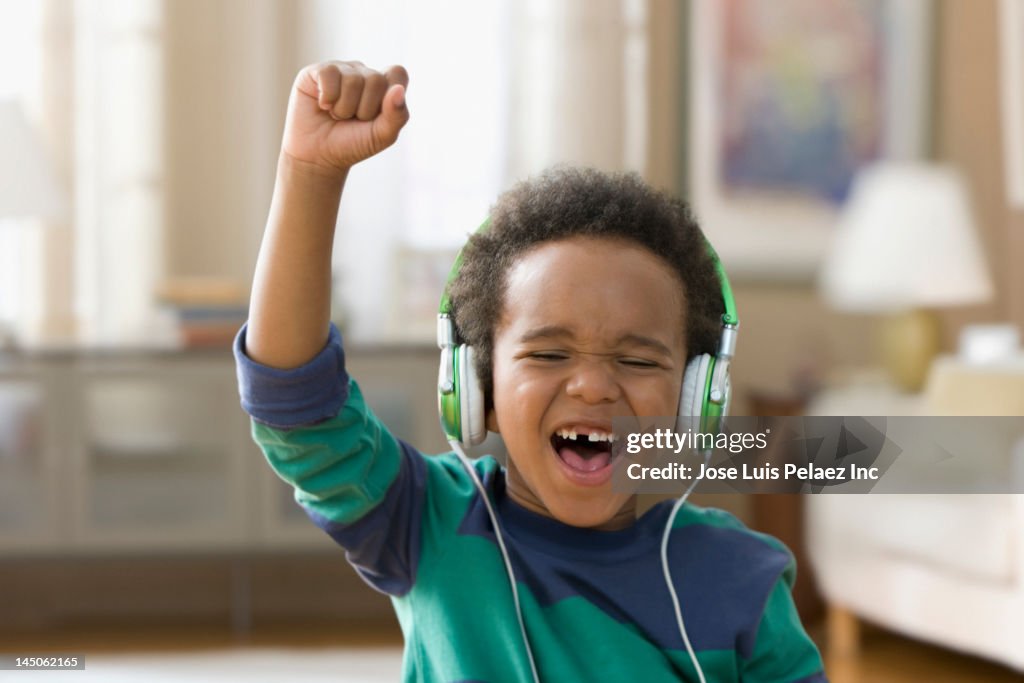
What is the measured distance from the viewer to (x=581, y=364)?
808 mm

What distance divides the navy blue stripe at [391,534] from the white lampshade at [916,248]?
2726 mm

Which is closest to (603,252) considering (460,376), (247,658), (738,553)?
(460,376)

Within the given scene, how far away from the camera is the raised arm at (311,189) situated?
70 centimetres

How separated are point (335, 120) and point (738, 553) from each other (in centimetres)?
41

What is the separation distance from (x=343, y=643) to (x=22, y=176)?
1.42 m

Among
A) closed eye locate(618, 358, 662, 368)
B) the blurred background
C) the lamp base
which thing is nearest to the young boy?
closed eye locate(618, 358, 662, 368)

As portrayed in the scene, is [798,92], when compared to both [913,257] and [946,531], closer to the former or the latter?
[913,257]

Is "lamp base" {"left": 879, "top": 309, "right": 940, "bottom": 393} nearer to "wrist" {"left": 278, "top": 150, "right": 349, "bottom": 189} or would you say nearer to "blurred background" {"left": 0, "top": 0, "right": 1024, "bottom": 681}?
"blurred background" {"left": 0, "top": 0, "right": 1024, "bottom": 681}

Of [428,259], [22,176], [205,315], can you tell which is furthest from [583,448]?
[428,259]

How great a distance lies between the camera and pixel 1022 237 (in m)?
3.84

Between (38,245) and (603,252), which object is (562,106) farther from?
(603,252)

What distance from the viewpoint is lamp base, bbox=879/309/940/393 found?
3.48 meters

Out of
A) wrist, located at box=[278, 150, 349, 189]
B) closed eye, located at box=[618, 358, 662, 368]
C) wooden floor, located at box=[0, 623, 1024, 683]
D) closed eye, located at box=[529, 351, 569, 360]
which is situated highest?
wrist, located at box=[278, 150, 349, 189]

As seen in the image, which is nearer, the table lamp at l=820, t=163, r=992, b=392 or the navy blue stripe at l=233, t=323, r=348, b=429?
the navy blue stripe at l=233, t=323, r=348, b=429
